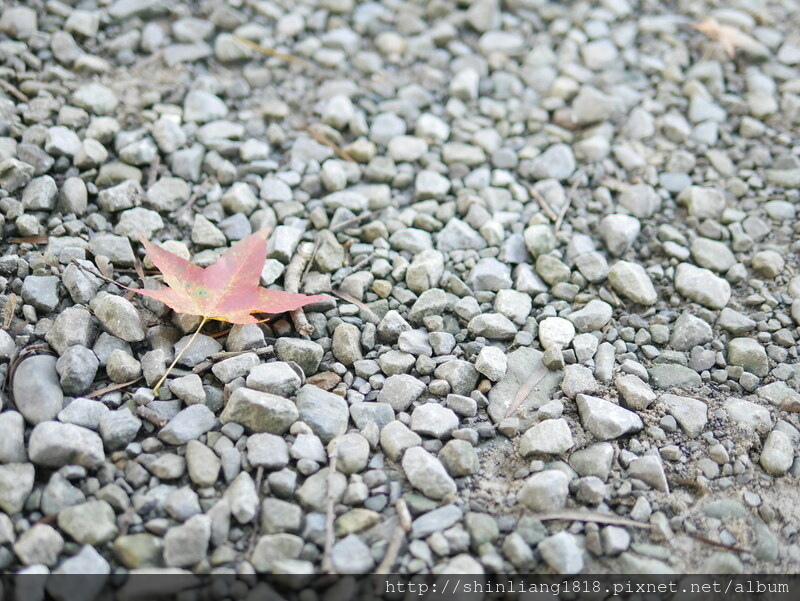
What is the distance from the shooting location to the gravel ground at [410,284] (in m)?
1.35

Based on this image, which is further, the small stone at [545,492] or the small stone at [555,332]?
the small stone at [555,332]

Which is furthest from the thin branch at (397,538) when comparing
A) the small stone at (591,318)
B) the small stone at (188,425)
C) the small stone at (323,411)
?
the small stone at (591,318)

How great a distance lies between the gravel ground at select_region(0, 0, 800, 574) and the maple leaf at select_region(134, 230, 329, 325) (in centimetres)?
8

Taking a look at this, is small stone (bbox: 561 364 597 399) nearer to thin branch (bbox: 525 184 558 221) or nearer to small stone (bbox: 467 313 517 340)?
small stone (bbox: 467 313 517 340)

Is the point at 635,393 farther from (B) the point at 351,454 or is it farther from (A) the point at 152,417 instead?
(A) the point at 152,417

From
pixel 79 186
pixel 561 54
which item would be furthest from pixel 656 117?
pixel 79 186

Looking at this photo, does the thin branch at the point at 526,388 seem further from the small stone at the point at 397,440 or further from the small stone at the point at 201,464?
the small stone at the point at 201,464

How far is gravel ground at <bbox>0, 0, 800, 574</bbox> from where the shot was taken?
1349 mm

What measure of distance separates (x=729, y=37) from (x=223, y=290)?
2172 millimetres

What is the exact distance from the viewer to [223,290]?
1.64 meters

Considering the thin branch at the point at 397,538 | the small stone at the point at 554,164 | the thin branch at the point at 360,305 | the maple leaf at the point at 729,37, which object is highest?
the maple leaf at the point at 729,37

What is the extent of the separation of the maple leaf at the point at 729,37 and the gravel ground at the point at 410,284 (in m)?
0.01

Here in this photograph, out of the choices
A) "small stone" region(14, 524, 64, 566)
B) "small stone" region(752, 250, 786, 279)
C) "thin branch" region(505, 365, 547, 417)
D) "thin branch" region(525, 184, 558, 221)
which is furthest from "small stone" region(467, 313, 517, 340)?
"small stone" region(14, 524, 64, 566)

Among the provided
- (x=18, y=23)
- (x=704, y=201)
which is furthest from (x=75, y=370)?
(x=704, y=201)
